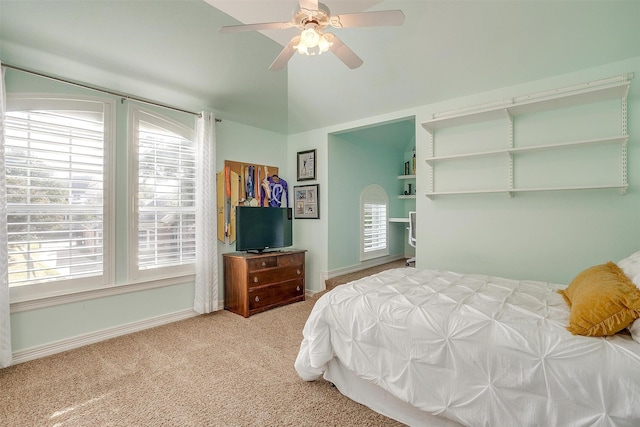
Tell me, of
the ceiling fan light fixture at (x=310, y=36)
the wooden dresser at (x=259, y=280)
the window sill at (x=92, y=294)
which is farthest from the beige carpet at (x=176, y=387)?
the ceiling fan light fixture at (x=310, y=36)

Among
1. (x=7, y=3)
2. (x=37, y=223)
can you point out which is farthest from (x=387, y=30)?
(x=37, y=223)

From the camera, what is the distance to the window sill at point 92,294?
2558mm

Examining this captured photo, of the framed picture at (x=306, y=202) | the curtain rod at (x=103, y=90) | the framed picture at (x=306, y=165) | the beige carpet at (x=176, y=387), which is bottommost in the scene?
the beige carpet at (x=176, y=387)

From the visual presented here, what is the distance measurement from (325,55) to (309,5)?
5.48 feet

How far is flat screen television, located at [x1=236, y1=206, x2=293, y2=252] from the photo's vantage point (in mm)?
3768

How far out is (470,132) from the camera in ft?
10.4

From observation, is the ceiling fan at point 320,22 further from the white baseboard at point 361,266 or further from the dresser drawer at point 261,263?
the white baseboard at point 361,266

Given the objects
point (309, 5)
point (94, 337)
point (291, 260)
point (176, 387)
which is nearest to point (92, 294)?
point (94, 337)

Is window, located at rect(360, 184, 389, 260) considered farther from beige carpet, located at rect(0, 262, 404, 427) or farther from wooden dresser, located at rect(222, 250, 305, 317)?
beige carpet, located at rect(0, 262, 404, 427)

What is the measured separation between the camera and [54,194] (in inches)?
105

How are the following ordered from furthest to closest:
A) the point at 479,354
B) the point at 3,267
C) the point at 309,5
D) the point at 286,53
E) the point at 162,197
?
1. the point at 162,197
2. the point at 3,267
3. the point at 286,53
4. the point at 309,5
5. the point at 479,354

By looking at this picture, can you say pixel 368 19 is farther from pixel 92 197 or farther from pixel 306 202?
pixel 306 202

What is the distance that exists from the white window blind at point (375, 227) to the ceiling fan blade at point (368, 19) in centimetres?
348

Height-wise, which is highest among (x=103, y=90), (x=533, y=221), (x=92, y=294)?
(x=103, y=90)
